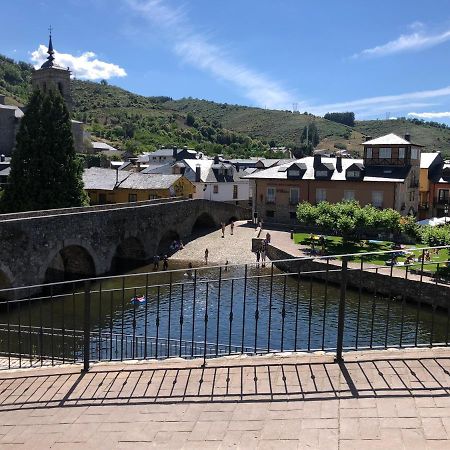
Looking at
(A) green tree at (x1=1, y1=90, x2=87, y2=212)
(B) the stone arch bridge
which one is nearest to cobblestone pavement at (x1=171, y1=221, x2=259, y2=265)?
(B) the stone arch bridge

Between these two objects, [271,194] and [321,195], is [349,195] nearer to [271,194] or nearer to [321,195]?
[321,195]

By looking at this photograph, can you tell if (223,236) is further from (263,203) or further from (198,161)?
(198,161)

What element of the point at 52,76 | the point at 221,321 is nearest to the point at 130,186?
the point at 221,321

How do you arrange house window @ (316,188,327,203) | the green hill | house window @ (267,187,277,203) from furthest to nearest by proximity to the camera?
the green hill → house window @ (267,187,277,203) → house window @ (316,188,327,203)

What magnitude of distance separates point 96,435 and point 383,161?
42.6m

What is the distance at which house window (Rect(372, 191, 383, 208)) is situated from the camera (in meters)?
42.8

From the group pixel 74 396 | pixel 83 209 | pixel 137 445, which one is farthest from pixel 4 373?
pixel 83 209

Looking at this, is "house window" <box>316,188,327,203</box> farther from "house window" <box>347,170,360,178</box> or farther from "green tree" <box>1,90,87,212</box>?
"green tree" <box>1,90,87,212</box>

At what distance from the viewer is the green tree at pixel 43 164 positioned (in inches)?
1455

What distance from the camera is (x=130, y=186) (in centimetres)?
4878

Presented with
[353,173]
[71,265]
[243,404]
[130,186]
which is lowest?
[71,265]

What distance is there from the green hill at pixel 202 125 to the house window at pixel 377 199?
70454 millimetres

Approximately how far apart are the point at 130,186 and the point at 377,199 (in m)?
21.4

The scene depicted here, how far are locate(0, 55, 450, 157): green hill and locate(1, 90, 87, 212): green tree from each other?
221ft
